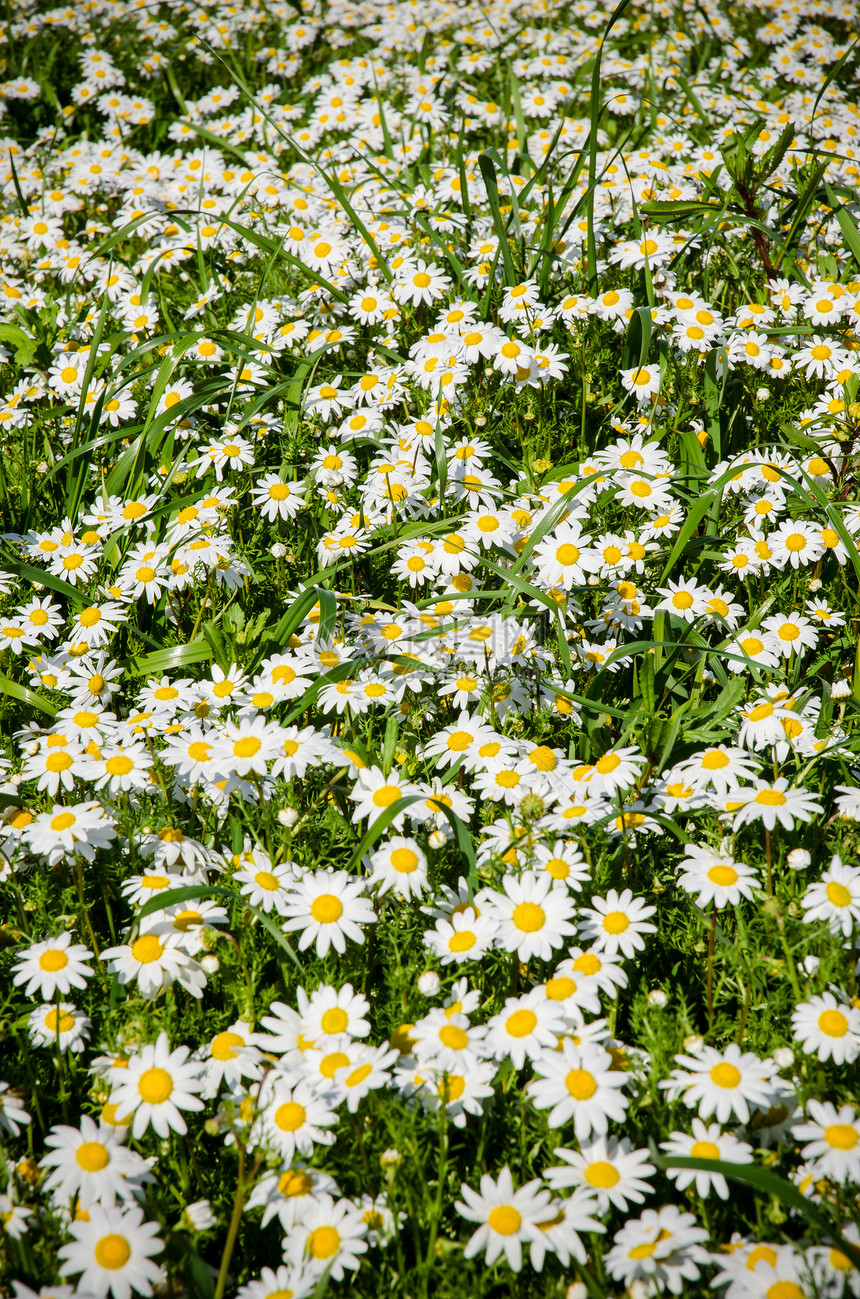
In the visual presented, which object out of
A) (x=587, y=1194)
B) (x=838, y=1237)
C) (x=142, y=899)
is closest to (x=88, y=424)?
(x=142, y=899)

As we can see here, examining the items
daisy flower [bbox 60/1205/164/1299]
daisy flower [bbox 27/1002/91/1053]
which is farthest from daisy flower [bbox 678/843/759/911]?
daisy flower [bbox 27/1002/91/1053]

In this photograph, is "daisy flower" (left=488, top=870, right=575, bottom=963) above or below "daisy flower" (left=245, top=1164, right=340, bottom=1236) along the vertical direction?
above

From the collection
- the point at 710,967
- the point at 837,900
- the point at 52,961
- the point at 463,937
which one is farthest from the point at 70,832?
the point at 837,900

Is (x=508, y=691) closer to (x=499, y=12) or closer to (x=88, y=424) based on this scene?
(x=88, y=424)

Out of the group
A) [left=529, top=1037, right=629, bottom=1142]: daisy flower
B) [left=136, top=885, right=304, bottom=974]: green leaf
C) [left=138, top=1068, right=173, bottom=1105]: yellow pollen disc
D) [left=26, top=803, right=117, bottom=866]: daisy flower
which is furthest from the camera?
[left=26, top=803, right=117, bottom=866]: daisy flower

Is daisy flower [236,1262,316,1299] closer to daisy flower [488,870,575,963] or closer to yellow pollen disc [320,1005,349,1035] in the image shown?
yellow pollen disc [320,1005,349,1035]

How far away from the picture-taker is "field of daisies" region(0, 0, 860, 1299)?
1.73 meters

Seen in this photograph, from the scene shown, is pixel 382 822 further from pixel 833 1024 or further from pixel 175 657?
pixel 175 657

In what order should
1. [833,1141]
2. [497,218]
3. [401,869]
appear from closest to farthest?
[833,1141] < [401,869] < [497,218]

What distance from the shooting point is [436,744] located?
2.57 meters

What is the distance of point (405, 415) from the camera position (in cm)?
385

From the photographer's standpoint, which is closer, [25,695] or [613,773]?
[613,773]

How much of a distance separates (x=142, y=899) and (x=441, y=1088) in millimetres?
876

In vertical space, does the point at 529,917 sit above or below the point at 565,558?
below
